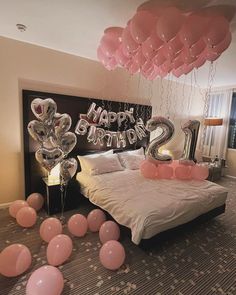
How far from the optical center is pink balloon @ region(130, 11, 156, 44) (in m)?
1.56

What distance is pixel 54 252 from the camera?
1.72 meters

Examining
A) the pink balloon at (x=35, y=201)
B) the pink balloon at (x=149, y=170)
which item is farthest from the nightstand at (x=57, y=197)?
the pink balloon at (x=149, y=170)

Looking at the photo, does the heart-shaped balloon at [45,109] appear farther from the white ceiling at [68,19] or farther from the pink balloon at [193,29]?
the pink balloon at [193,29]

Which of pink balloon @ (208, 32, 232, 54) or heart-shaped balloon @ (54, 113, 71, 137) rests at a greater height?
pink balloon @ (208, 32, 232, 54)

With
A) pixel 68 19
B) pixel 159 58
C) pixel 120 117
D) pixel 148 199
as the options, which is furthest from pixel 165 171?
pixel 68 19

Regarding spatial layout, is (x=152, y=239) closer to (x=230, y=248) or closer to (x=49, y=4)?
(x=230, y=248)

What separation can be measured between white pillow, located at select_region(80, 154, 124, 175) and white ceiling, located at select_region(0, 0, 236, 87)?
166cm

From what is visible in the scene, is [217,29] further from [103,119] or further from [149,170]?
[103,119]

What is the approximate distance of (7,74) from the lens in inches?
101

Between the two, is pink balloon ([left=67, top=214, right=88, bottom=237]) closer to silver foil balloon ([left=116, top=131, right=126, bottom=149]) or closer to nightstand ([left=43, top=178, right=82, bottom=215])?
nightstand ([left=43, top=178, right=82, bottom=215])

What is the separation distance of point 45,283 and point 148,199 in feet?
4.10

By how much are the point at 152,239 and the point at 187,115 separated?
12.3ft

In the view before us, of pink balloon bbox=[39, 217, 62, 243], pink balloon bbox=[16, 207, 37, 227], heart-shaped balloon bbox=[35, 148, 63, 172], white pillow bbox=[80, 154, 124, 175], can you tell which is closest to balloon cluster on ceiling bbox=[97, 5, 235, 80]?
heart-shaped balloon bbox=[35, 148, 63, 172]

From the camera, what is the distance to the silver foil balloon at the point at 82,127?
3113 mm
